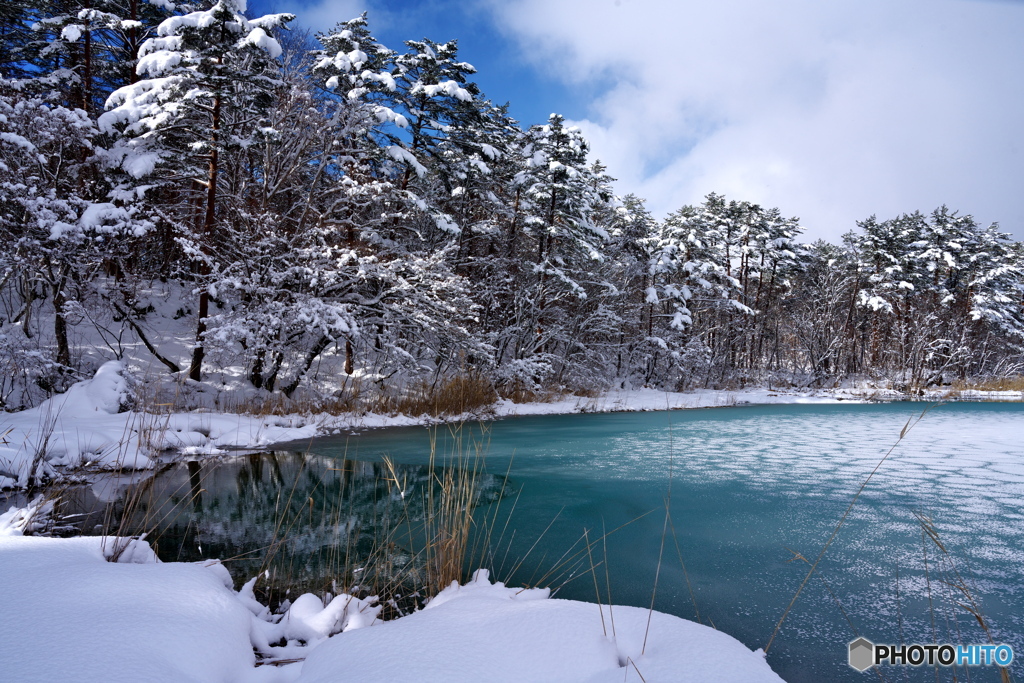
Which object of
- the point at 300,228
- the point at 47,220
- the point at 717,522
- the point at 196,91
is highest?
the point at 196,91

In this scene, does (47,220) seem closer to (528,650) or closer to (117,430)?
(117,430)

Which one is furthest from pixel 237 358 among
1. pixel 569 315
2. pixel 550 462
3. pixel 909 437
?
pixel 909 437

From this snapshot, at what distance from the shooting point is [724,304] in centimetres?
2261

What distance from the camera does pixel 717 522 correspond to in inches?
194

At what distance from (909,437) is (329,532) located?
1062 centimetres

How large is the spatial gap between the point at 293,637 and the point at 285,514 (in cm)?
208

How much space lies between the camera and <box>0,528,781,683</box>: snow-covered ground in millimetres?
1875

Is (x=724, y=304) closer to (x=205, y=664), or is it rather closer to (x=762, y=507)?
(x=762, y=507)

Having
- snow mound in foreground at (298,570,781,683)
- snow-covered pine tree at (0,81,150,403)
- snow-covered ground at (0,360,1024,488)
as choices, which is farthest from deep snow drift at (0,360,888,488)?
snow mound in foreground at (298,570,781,683)

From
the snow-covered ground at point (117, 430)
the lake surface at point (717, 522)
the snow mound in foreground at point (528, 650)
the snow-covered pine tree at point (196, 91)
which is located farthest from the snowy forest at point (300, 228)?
the snow mound in foreground at point (528, 650)

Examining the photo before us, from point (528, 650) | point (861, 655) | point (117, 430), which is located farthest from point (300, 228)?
point (861, 655)

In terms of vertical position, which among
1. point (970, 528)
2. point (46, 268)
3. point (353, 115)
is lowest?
point (970, 528)

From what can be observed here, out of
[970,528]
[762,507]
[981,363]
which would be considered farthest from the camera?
[981,363]

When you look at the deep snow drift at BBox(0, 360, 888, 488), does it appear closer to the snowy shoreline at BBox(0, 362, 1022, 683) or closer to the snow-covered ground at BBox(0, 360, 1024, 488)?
the snow-covered ground at BBox(0, 360, 1024, 488)
